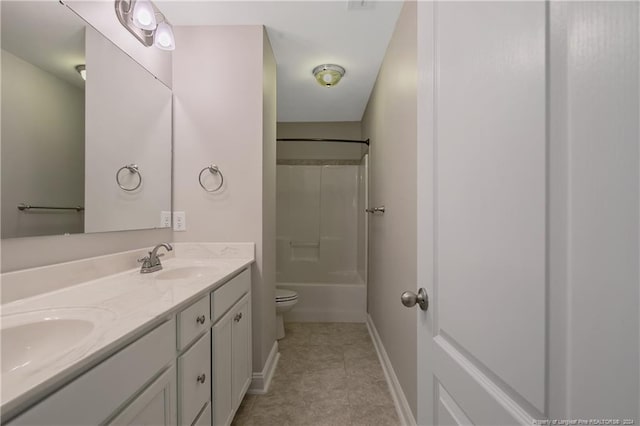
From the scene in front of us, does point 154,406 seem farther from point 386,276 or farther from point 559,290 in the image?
point 386,276

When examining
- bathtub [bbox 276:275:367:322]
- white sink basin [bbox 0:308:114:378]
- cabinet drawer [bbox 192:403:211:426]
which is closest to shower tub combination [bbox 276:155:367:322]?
bathtub [bbox 276:275:367:322]

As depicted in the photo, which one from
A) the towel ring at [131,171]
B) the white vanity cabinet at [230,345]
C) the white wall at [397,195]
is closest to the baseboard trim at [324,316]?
the white wall at [397,195]

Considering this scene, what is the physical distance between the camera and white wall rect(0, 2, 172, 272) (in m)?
0.96

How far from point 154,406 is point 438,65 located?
1249 millimetres

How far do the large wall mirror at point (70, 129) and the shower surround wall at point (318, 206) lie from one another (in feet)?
6.93

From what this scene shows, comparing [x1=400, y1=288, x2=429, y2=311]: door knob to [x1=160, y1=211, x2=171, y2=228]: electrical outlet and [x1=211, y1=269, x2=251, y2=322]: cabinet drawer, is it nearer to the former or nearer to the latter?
[x1=211, y1=269, x2=251, y2=322]: cabinet drawer

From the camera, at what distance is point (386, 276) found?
2.10 m

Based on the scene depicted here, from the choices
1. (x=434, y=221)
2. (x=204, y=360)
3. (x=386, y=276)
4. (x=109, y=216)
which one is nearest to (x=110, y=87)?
(x=109, y=216)

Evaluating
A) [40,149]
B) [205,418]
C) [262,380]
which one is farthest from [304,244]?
[40,149]

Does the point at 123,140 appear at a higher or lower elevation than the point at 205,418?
higher

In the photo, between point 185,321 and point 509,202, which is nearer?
point 509,202

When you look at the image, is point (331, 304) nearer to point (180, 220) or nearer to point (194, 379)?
point (180, 220)

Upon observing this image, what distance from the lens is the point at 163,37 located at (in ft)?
5.24

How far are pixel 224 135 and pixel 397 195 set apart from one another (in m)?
1.20
